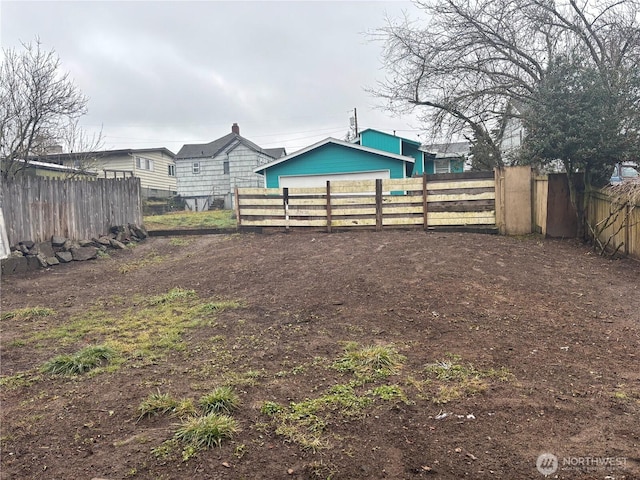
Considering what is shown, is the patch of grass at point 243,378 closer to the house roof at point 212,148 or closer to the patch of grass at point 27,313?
the patch of grass at point 27,313

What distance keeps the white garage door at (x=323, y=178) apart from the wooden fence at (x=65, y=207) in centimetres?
568

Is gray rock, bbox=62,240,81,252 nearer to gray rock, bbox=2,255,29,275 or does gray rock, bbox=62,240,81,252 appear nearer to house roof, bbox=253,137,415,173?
gray rock, bbox=2,255,29,275

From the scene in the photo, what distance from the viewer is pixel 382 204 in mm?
10773

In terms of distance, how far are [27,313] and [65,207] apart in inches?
201

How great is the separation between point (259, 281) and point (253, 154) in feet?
78.0

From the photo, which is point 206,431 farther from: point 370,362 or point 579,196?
point 579,196

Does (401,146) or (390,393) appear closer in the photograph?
(390,393)

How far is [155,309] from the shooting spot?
573 centimetres

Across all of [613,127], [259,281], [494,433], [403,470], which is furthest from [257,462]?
[613,127]

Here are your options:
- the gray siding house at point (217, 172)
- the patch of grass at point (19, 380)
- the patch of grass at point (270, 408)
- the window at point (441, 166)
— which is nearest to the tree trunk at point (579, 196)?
the patch of grass at point (270, 408)

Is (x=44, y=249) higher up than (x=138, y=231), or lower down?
lower down

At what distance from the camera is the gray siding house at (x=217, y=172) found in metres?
29.2

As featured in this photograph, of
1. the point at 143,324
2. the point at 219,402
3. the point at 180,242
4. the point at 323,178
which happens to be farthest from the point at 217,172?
the point at 219,402

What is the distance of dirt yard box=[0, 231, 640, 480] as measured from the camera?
2316 mm
